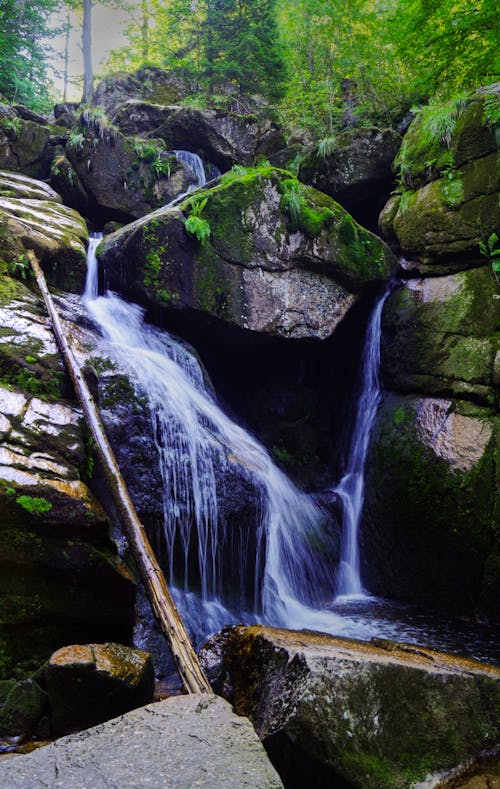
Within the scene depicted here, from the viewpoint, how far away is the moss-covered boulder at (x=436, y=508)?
6.21 m

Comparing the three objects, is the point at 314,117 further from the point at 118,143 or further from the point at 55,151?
the point at 55,151

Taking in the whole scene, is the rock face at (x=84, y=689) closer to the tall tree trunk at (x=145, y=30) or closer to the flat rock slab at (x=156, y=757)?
the flat rock slab at (x=156, y=757)

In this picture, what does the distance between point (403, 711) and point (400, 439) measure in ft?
15.9

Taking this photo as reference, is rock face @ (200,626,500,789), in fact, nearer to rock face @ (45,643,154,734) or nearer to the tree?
rock face @ (45,643,154,734)

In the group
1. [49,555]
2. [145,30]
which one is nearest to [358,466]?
[49,555]

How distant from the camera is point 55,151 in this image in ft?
41.5

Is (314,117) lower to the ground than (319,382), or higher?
higher

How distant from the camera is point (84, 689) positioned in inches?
127

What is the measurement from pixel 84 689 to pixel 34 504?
4.94 feet

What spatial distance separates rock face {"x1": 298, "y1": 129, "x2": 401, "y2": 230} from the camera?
412 inches

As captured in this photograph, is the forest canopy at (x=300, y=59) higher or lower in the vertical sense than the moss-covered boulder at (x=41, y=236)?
higher

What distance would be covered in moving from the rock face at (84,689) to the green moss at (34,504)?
1159 mm

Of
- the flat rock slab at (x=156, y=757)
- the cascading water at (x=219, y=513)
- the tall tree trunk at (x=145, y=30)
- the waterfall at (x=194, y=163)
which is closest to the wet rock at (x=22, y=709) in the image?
the flat rock slab at (x=156, y=757)

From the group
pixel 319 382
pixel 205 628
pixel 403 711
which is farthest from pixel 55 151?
pixel 403 711
